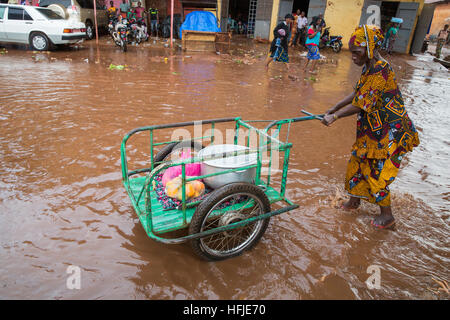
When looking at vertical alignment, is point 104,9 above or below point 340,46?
above

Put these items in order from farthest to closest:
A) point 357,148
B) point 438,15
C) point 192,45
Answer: point 438,15, point 192,45, point 357,148

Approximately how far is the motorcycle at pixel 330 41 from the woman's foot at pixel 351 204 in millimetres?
14228

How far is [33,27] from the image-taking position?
9734mm

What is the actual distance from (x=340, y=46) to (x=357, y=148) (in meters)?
14.4

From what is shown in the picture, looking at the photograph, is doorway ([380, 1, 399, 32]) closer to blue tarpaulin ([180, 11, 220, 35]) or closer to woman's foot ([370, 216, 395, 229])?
blue tarpaulin ([180, 11, 220, 35])

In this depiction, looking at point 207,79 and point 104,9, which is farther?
point 104,9

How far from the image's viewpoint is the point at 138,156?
3.79 metres

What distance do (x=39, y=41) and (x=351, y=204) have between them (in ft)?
37.1

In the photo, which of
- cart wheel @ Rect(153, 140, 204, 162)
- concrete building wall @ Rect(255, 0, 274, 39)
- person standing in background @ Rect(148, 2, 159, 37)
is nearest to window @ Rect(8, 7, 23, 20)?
person standing in background @ Rect(148, 2, 159, 37)

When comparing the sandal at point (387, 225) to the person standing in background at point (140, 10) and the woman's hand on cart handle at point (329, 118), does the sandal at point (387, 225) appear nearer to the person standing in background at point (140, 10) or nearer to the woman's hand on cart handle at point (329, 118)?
the woman's hand on cart handle at point (329, 118)

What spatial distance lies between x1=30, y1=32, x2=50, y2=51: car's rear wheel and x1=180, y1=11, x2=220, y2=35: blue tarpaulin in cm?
523

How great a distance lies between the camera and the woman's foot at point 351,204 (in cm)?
297
